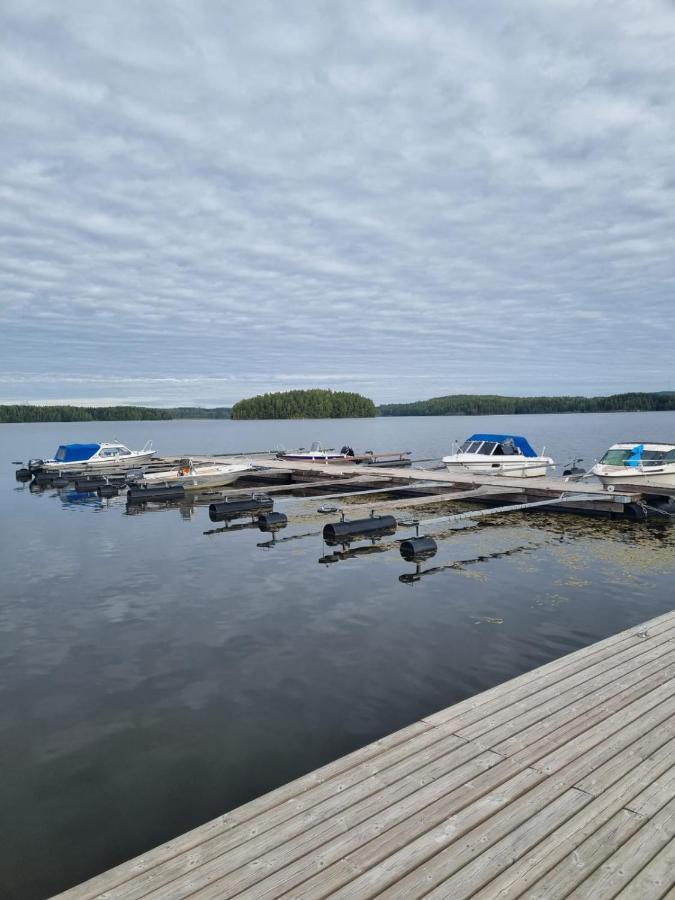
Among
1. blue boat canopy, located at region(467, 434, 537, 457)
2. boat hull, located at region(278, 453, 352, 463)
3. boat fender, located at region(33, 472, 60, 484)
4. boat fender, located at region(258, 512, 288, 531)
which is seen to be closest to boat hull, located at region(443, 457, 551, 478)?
blue boat canopy, located at region(467, 434, 537, 457)

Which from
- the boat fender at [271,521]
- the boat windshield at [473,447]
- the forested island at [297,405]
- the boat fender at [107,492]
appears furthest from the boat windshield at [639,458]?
the forested island at [297,405]

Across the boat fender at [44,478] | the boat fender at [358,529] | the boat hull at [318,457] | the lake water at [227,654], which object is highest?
the boat hull at [318,457]

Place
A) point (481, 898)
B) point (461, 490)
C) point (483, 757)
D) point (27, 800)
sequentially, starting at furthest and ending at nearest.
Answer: point (461, 490), point (27, 800), point (483, 757), point (481, 898)

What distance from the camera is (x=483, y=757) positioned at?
507 cm

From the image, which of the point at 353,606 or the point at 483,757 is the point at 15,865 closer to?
the point at 483,757

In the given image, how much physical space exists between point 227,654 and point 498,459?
21187 mm

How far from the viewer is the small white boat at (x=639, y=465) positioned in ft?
73.2

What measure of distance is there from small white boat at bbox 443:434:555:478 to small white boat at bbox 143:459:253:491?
1152cm

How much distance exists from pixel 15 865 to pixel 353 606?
7.50 meters

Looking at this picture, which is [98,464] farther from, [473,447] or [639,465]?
[639,465]

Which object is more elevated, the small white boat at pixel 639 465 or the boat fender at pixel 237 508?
the small white boat at pixel 639 465

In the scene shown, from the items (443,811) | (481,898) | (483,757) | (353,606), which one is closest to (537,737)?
(483,757)

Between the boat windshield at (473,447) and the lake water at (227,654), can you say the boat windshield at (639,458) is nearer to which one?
the lake water at (227,654)

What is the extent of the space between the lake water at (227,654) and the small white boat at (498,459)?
9900 millimetres
